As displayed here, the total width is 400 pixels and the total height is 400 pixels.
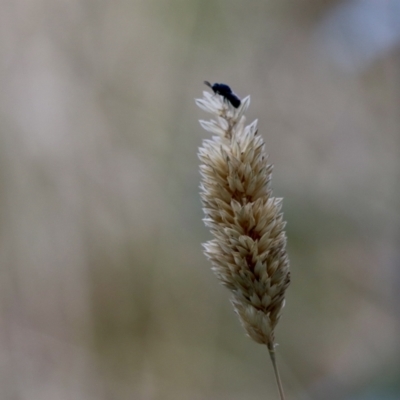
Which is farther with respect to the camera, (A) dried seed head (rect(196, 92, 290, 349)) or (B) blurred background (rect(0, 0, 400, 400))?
(B) blurred background (rect(0, 0, 400, 400))

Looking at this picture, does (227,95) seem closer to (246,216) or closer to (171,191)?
(246,216)

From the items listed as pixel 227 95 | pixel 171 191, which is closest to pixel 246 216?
pixel 227 95

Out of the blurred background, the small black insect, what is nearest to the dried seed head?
the small black insect

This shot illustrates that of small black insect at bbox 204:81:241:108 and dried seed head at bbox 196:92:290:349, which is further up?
small black insect at bbox 204:81:241:108

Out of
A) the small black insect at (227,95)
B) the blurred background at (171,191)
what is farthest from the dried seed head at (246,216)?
the blurred background at (171,191)

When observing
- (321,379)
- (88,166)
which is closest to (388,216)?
(321,379)

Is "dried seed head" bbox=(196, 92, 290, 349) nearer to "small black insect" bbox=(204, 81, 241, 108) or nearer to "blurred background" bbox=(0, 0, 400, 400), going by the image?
"small black insect" bbox=(204, 81, 241, 108)
